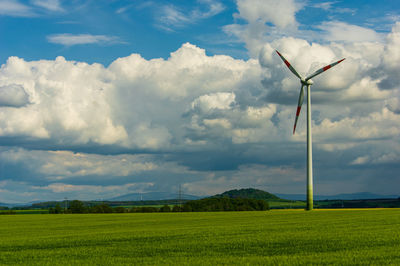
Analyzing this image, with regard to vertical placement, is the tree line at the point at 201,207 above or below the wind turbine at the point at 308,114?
below

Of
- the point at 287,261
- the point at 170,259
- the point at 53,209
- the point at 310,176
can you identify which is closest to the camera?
the point at 287,261

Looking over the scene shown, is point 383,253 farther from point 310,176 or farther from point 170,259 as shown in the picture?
point 310,176

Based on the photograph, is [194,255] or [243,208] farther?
[243,208]

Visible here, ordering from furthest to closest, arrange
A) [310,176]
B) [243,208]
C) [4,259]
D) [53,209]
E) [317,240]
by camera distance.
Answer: [53,209], [243,208], [310,176], [317,240], [4,259]

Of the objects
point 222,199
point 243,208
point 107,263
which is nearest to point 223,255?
point 107,263

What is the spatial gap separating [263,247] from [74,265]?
10.8m

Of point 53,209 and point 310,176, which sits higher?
point 310,176

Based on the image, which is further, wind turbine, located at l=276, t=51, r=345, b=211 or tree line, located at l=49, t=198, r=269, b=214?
tree line, located at l=49, t=198, r=269, b=214

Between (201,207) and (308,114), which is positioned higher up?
(308,114)

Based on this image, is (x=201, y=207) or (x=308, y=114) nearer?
(x=308, y=114)

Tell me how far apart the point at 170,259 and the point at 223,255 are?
286 cm

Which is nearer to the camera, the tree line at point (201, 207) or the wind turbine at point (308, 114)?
the wind turbine at point (308, 114)

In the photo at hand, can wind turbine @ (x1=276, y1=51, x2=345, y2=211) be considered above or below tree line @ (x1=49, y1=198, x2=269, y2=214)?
above

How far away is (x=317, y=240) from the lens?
28734mm
